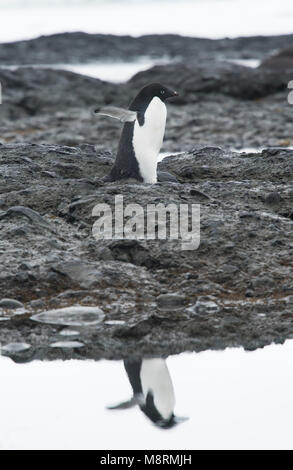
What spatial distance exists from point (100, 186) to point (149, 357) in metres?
2.46

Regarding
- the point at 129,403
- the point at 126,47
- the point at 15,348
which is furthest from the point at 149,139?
the point at 126,47

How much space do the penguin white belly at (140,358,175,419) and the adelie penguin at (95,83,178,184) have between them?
2.63 meters

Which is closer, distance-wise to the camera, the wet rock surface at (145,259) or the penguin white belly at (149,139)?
the wet rock surface at (145,259)

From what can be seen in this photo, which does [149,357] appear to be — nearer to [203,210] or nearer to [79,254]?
[79,254]

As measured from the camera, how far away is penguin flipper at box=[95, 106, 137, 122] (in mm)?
6617

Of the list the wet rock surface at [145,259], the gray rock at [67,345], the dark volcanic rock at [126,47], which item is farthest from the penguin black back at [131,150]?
the dark volcanic rock at [126,47]

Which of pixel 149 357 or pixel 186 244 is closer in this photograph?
pixel 149 357

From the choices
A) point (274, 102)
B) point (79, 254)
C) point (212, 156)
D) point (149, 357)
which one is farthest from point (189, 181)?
point (274, 102)

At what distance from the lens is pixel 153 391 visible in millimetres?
4008

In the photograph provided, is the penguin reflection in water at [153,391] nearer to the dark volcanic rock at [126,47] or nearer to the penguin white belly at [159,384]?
the penguin white belly at [159,384]

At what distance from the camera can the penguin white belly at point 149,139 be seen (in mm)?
6832

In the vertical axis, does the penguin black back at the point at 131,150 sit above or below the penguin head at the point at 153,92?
below

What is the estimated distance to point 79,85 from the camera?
25391 mm

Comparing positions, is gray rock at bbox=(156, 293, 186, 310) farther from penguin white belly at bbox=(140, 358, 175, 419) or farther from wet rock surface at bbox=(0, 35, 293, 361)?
penguin white belly at bbox=(140, 358, 175, 419)
